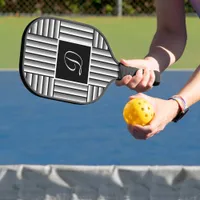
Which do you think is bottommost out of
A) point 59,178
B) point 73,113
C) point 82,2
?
point 82,2

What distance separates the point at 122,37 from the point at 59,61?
748 cm

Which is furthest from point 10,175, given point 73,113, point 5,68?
point 5,68

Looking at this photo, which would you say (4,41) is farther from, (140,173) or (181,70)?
(140,173)

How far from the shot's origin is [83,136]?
529cm

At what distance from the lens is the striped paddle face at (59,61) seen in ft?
6.49

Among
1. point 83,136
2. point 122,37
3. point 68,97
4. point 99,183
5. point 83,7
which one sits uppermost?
point 68,97

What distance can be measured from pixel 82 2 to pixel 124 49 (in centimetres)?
343

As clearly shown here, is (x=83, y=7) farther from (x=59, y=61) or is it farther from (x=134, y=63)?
(x=59, y=61)

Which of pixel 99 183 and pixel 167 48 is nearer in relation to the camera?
pixel 167 48

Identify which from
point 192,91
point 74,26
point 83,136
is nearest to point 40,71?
point 74,26

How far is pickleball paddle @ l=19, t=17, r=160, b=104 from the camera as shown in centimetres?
198

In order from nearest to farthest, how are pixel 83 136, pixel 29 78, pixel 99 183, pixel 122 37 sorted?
pixel 29 78, pixel 99 183, pixel 83 136, pixel 122 37

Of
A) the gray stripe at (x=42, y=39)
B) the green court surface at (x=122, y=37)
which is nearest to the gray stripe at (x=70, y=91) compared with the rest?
the gray stripe at (x=42, y=39)

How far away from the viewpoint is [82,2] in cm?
1177
